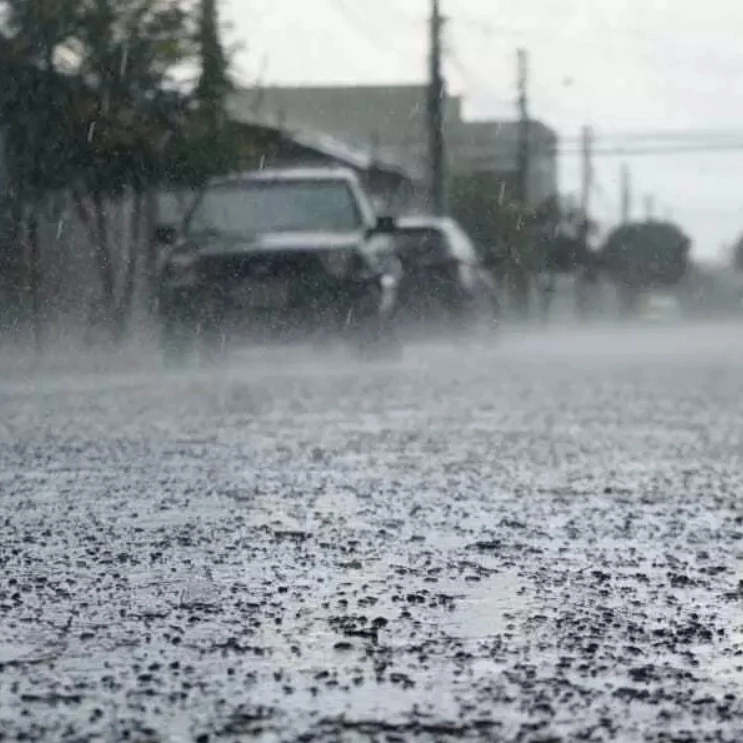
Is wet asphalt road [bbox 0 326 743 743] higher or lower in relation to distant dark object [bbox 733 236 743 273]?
higher

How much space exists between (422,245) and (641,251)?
71775 millimetres

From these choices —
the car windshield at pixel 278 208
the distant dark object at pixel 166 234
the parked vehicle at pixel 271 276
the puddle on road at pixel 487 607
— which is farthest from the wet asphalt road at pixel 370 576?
the car windshield at pixel 278 208

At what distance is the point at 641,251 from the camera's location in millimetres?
97000

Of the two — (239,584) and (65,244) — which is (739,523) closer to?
(239,584)

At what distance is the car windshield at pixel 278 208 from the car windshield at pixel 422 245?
15.7 ft

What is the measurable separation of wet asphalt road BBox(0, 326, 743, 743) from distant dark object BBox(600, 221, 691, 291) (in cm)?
8268

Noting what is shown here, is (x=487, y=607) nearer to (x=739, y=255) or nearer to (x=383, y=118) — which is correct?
(x=383, y=118)

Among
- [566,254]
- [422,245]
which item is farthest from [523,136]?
[422,245]

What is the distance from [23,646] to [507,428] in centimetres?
770

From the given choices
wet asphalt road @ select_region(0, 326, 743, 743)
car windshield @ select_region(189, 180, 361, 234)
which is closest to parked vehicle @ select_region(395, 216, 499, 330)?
car windshield @ select_region(189, 180, 361, 234)

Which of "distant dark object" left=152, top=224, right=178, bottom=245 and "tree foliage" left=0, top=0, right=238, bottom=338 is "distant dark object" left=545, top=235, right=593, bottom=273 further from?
"distant dark object" left=152, top=224, right=178, bottom=245

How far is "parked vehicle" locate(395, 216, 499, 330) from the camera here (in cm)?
2575

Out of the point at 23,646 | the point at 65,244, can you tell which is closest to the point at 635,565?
the point at 23,646

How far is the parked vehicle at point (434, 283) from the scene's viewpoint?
25.8 m
